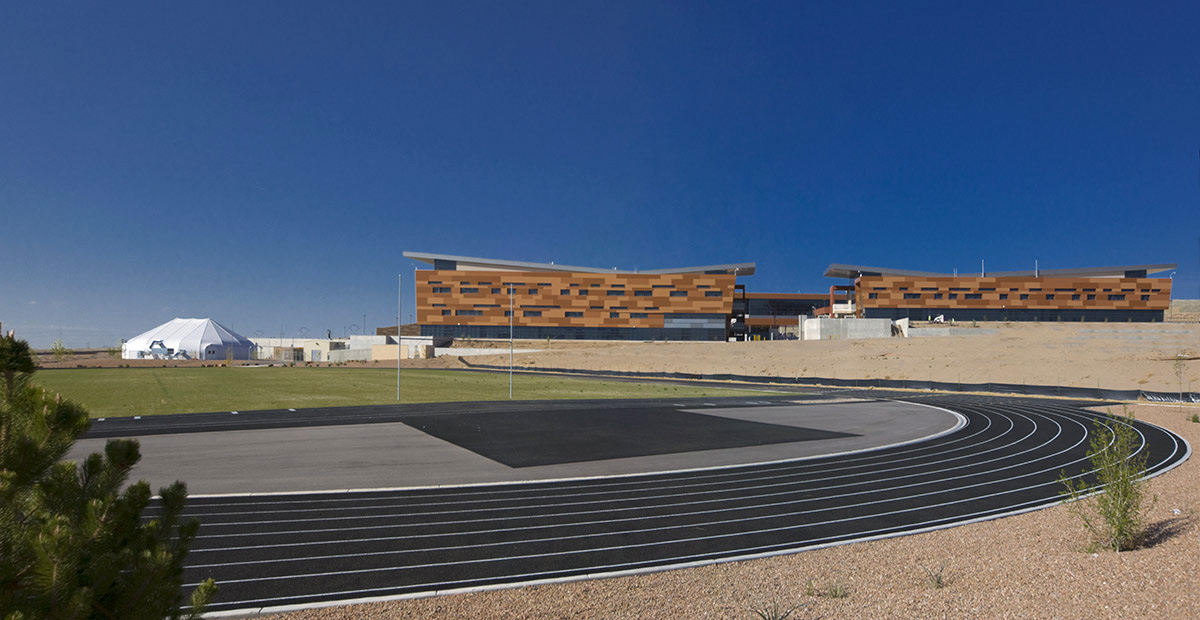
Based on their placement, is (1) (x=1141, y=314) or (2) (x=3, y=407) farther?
(1) (x=1141, y=314)

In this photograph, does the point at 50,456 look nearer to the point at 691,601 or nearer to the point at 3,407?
the point at 3,407

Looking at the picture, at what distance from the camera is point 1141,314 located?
294 ft

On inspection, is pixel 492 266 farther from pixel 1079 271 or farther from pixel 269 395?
pixel 1079 271

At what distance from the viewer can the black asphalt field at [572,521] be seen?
7246 millimetres

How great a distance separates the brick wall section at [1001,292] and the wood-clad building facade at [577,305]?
22.9 meters

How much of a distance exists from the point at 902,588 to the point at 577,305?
87869mm

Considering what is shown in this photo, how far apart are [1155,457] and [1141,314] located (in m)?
101

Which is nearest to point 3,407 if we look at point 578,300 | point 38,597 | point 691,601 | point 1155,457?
point 38,597

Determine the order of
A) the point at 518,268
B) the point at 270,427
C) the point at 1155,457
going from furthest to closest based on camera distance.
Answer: the point at 518,268
the point at 270,427
the point at 1155,457

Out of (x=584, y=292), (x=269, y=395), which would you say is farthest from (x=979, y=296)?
(x=269, y=395)

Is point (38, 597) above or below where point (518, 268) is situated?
below

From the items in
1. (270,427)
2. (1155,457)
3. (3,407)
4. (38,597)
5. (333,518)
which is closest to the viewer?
(38,597)

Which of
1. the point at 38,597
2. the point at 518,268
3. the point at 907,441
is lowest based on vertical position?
the point at 907,441

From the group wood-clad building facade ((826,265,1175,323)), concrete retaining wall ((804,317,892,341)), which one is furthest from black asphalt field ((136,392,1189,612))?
wood-clad building facade ((826,265,1175,323))
